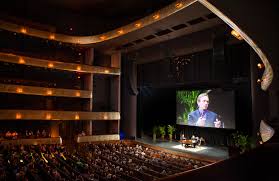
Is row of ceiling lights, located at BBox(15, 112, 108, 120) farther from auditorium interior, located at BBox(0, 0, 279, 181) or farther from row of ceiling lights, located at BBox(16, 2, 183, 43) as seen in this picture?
row of ceiling lights, located at BBox(16, 2, 183, 43)

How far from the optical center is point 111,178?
312 inches

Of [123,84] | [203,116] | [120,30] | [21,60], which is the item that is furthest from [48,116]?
[203,116]

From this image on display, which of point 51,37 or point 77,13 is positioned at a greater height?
point 77,13

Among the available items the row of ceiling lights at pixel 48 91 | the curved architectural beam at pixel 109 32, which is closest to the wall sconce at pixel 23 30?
the curved architectural beam at pixel 109 32

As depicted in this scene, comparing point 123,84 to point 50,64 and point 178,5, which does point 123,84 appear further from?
point 178,5

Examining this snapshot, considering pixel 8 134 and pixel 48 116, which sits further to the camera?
pixel 48 116

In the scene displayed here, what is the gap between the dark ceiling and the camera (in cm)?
1827

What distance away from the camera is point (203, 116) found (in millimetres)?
17703

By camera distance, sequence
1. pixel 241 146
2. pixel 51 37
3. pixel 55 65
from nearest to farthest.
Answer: pixel 241 146, pixel 51 37, pixel 55 65

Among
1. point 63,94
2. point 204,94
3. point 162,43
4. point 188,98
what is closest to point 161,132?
point 188,98

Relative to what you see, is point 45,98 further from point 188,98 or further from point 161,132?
point 188,98

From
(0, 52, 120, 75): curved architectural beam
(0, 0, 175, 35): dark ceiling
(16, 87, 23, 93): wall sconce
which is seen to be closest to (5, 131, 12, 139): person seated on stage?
(16, 87, 23, 93): wall sconce

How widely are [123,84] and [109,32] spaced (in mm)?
6458

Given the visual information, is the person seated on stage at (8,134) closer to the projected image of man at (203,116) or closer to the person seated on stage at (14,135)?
the person seated on stage at (14,135)
